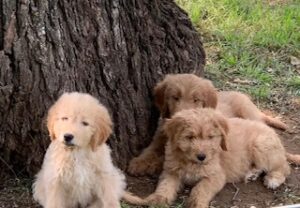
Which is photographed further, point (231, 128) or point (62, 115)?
point (231, 128)

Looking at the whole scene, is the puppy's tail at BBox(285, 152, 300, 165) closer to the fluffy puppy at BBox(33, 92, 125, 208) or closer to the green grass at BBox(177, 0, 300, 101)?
the green grass at BBox(177, 0, 300, 101)

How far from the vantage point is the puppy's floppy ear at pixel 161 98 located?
573 centimetres

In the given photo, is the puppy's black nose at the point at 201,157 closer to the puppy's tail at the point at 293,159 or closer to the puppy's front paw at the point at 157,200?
the puppy's front paw at the point at 157,200

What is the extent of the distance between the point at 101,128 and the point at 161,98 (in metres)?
1.32

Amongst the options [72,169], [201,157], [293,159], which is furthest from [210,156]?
[72,169]

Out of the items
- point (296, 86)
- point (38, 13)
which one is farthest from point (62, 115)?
point (296, 86)

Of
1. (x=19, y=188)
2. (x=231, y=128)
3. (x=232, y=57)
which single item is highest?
(x=232, y=57)

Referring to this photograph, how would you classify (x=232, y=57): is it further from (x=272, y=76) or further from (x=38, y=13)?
(x=38, y=13)

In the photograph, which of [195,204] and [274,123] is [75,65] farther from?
[274,123]

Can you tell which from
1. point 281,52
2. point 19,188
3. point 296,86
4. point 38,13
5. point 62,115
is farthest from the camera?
point 281,52

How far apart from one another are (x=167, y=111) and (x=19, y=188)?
134 cm

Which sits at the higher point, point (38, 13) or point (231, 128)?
point (38, 13)

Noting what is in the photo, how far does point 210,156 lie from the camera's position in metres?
5.26

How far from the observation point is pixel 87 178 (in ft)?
15.4
